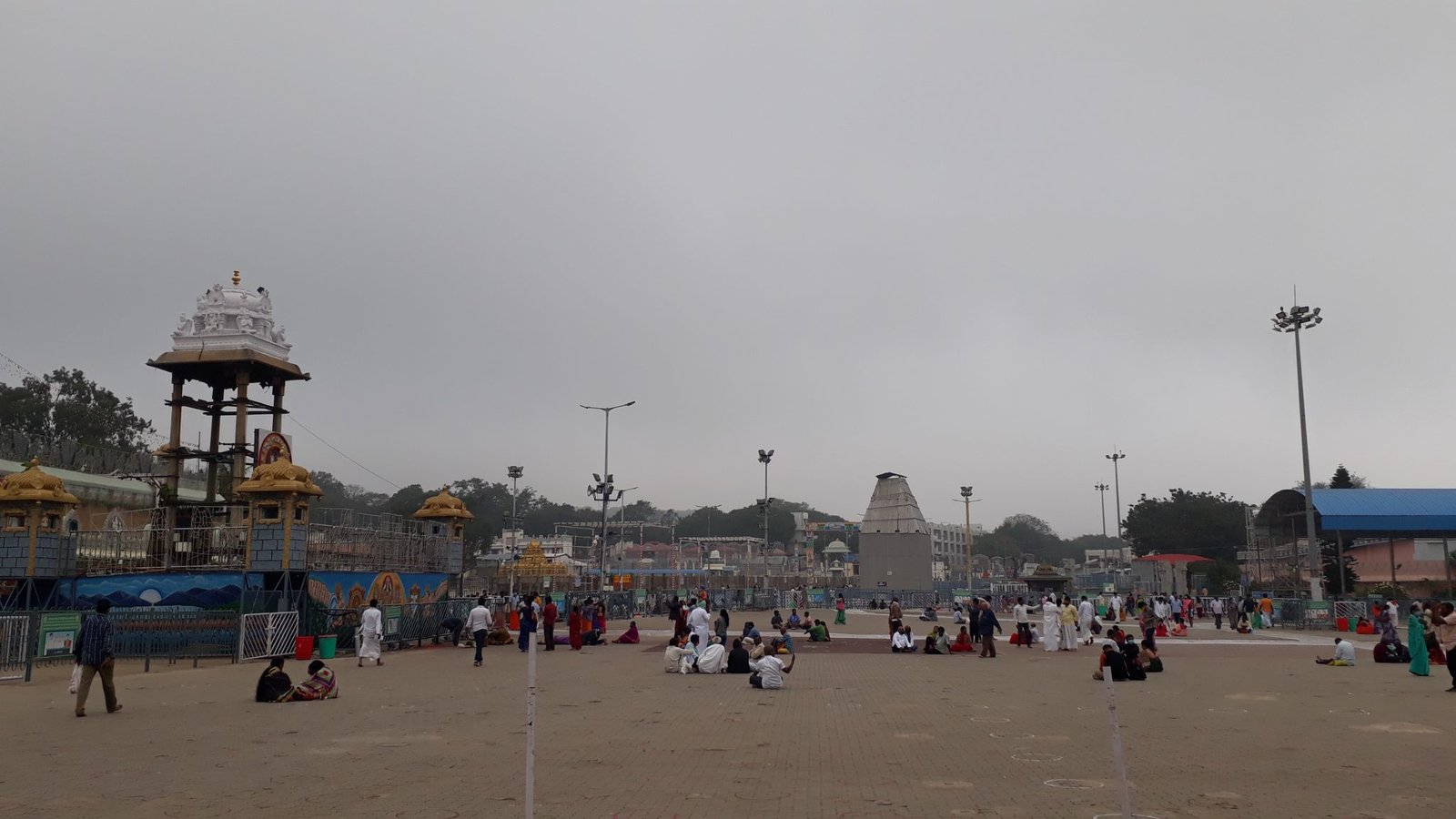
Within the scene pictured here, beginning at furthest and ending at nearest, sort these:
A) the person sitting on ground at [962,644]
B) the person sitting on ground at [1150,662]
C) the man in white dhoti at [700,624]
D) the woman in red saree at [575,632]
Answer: the woman in red saree at [575,632]
the person sitting on ground at [962,644]
the man in white dhoti at [700,624]
the person sitting on ground at [1150,662]

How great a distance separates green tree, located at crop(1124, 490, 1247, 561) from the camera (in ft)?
321

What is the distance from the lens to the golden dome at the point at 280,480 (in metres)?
26.1

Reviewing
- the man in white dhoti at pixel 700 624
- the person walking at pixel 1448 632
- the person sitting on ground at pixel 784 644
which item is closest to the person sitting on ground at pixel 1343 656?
the person walking at pixel 1448 632

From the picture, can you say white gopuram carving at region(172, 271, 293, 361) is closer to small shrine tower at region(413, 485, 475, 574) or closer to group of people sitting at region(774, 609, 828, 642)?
small shrine tower at region(413, 485, 475, 574)

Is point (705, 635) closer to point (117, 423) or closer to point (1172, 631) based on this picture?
point (1172, 631)

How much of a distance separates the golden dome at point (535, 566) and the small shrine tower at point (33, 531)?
29.2m

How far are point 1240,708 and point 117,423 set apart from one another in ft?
273

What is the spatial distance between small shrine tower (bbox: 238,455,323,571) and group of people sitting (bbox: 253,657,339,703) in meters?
10.8

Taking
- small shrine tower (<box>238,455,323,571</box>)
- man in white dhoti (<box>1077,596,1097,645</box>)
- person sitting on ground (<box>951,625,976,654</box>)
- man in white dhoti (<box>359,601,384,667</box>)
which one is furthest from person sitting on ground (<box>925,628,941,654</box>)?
small shrine tower (<box>238,455,323,571</box>)

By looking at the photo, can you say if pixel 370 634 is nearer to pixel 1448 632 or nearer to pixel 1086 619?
pixel 1086 619

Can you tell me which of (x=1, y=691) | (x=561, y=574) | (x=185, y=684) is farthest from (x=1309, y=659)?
(x=561, y=574)

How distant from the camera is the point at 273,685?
51.3 feet

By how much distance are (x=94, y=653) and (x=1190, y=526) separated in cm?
10235

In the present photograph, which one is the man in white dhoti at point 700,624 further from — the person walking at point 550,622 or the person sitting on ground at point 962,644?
the person sitting on ground at point 962,644
